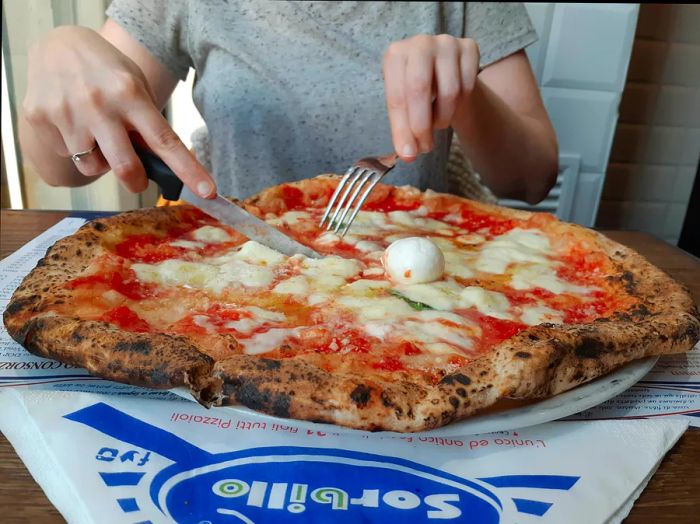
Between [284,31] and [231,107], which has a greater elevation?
[284,31]

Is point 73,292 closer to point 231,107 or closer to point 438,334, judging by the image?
point 438,334

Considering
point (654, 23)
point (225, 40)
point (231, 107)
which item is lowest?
point (231, 107)

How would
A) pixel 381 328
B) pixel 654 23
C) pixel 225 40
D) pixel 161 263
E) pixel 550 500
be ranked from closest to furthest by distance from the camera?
pixel 550 500 → pixel 381 328 → pixel 161 263 → pixel 225 40 → pixel 654 23

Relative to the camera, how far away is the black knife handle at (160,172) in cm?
90

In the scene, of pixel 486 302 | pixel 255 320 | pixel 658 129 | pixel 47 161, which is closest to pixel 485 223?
pixel 486 302

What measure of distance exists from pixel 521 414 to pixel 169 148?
0.60 meters

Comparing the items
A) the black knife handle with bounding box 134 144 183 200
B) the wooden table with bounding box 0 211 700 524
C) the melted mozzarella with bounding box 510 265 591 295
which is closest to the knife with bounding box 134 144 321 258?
the black knife handle with bounding box 134 144 183 200

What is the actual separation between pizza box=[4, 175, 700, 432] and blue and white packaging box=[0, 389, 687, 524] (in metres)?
0.05

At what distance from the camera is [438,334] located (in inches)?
29.2

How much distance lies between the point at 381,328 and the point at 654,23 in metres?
2.74

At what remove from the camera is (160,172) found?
900 mm

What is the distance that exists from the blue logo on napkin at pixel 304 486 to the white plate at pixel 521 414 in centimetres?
4

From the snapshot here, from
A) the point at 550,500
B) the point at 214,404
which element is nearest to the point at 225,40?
the point at 214,404

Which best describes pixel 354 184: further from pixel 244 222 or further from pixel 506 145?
pixel 506 145
